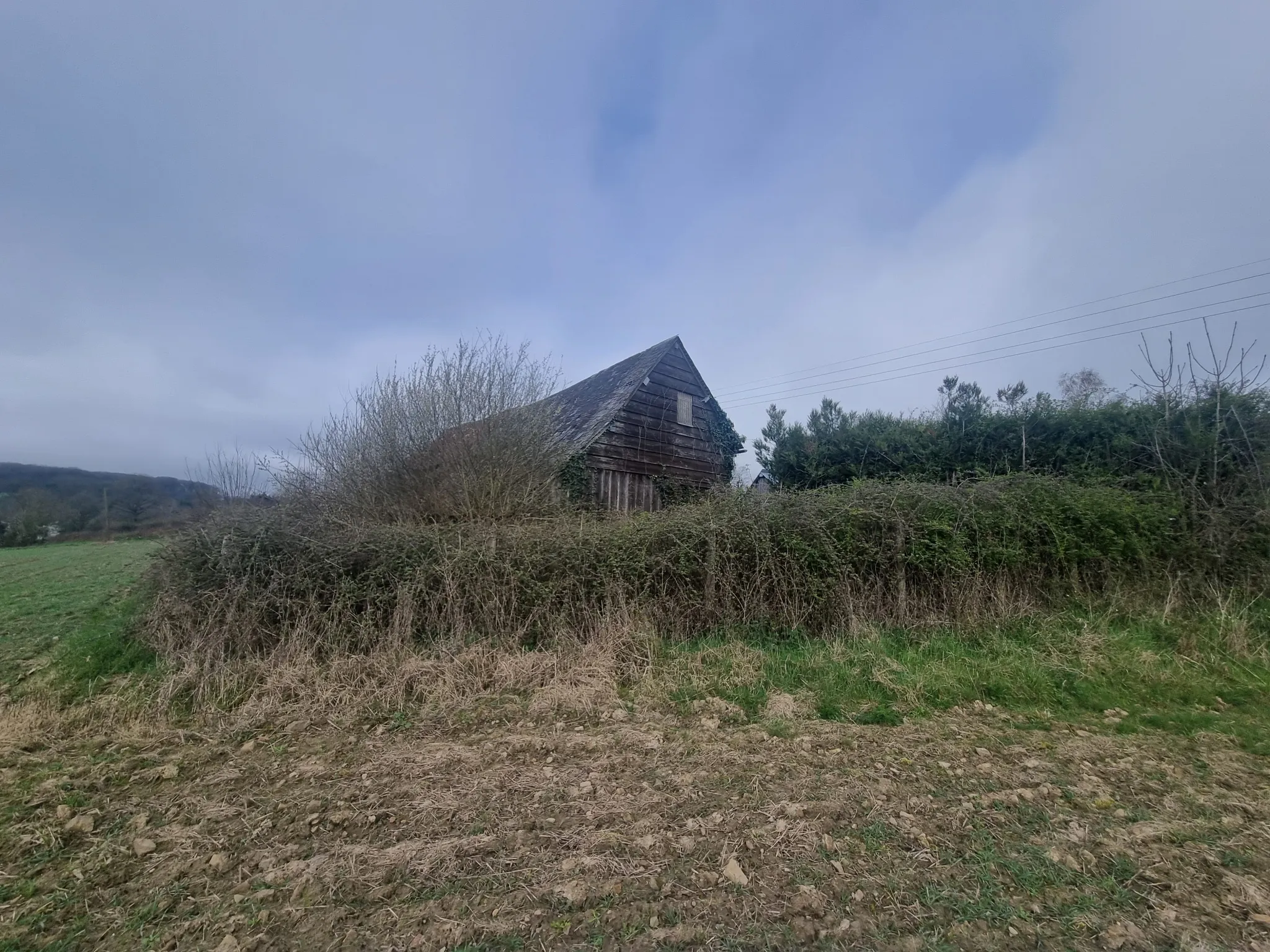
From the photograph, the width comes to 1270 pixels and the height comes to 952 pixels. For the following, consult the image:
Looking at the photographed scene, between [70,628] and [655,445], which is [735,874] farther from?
[655,445]

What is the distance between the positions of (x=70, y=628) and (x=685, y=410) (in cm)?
1350

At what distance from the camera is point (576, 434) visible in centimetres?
1305

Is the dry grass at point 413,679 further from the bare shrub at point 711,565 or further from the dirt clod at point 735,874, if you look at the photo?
the dirt clod at point 735,874

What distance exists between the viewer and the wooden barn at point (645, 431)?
1289cm

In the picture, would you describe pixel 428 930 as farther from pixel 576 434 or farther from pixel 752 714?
pixel 576 434

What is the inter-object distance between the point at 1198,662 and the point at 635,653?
17.6 feet

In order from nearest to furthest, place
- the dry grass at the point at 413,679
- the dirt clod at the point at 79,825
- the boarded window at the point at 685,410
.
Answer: the dirt clod at the point at 79,825 → the dry grass at the point at 413,679 → the boarded window at the point at 685,410

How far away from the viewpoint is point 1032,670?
15.1ft

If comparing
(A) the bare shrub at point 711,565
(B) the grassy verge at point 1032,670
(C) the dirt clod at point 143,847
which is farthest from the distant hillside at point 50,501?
(B) the grassy verge at point 1032,670

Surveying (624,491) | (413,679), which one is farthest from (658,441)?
(413,679)

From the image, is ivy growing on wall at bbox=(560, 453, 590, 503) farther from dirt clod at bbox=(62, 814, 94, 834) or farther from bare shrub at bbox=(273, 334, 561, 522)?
dirt clod at bbox=(62, 814, 94, 834)

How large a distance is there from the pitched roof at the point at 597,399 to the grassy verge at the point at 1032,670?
23.9 ft

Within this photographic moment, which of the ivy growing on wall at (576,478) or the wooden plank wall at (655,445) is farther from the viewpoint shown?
the wooden plank wall at (655,445)

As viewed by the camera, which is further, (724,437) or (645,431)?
(724,437)
